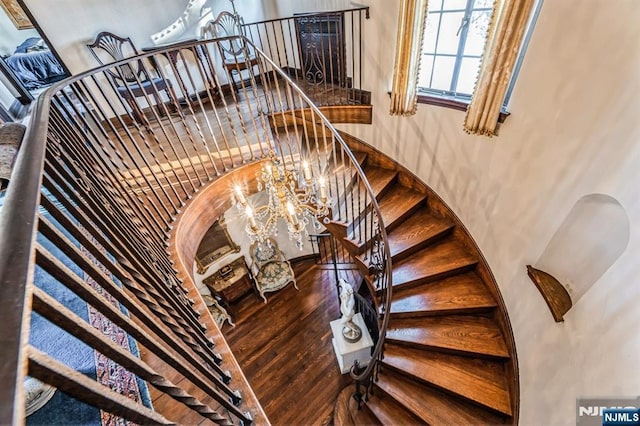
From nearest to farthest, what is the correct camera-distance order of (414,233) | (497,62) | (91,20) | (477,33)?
(497,62), (477,33), (414,233), (91,20)

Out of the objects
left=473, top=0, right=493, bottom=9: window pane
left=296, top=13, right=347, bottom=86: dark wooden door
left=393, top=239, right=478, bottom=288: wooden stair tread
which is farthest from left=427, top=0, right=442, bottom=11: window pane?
left=393, top=239, right=478, bottom=288: wooden stair tread

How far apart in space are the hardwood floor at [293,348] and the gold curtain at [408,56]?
11.2 ft

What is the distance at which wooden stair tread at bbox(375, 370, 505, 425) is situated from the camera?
227 cm

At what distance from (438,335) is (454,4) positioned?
10.1 ft

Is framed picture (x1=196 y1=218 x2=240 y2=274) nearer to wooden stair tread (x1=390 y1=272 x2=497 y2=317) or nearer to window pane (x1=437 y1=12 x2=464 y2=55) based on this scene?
wooden stair tread (x1=390 y1=272 x2=497 y2=317)

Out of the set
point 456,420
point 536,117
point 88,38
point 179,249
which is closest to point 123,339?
point 179,249

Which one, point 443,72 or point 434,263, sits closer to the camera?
point 443,72

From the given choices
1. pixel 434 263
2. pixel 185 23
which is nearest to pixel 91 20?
pixel 185 23

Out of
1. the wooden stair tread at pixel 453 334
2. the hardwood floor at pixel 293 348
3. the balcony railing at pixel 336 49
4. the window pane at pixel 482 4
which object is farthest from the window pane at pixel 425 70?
the hardwood floor at pixel 293 348

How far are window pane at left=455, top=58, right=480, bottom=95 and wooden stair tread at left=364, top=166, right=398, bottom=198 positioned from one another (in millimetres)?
1319

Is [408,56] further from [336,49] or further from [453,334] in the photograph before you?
[453,334]

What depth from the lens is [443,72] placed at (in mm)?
2803

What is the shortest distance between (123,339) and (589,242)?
2722 millimetres

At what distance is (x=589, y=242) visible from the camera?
5.60ft
